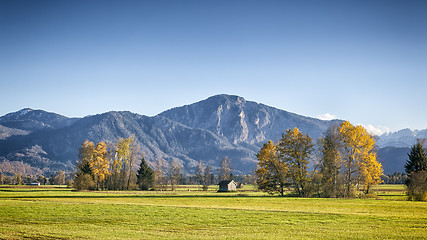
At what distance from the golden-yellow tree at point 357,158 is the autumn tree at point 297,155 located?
6433 mm

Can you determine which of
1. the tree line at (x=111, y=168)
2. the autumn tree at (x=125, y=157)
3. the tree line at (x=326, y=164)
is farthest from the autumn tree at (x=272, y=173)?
the autumn tree at (x=125, y=157)

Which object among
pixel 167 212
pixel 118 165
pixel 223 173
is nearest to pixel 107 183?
pixel 118 165

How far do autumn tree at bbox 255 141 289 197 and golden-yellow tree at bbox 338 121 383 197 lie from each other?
37.1 ft

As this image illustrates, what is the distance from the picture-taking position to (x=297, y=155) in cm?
7206

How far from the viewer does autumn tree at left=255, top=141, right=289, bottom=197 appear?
7225 centimetres

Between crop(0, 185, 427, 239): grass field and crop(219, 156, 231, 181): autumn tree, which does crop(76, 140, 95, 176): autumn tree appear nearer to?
crop(219, 156, 231, 181): autumn tree

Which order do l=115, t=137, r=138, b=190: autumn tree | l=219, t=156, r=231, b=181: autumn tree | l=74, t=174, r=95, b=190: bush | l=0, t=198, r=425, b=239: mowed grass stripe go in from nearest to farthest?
l=0, t=198, r=425, b=239: mowed grass stripe
l=74, t=174, r=95, b=190: bush
l=115, t=137, r=138, b=190: autumn tree
l=219, t=156, r=231, b=181: autumn tree

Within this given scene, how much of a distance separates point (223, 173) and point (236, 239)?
124 meters

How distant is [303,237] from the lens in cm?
2197

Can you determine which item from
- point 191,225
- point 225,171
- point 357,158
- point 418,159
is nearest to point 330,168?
point 357,158

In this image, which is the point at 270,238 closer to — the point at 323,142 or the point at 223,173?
the point at 323,142

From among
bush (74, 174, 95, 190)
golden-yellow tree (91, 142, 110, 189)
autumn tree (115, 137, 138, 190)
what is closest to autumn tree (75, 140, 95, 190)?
bush (74, 174, 95, 190)

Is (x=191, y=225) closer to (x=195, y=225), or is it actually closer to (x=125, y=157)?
(x=195, y=225)

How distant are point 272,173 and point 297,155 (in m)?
6.28
